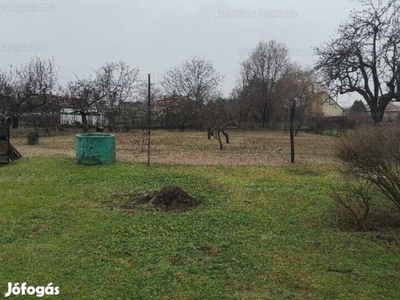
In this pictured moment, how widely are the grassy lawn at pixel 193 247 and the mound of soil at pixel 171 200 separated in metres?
0.23

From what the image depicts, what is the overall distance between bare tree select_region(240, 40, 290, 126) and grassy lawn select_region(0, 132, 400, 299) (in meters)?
33.2

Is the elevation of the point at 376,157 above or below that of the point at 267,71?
below

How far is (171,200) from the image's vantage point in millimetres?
5918

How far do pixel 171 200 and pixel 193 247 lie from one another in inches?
73.8

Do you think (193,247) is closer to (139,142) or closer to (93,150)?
(93,150)

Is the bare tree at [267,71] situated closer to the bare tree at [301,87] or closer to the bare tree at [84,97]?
the bare tree at [301,87]

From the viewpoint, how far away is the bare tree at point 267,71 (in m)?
39.4

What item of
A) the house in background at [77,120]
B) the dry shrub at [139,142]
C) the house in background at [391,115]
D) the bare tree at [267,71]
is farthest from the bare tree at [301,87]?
the dry shrub at [139,142]

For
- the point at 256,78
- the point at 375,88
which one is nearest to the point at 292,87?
the point at 256,78

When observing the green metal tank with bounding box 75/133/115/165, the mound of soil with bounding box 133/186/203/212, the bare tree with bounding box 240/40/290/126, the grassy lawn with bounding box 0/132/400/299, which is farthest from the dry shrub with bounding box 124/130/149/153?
the bare tree with bounding box 240/40/290/126

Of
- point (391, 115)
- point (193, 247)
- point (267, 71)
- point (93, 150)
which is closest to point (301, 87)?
point (267, 71)

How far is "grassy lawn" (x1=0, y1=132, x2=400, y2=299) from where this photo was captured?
10.4 feet

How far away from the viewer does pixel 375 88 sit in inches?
968

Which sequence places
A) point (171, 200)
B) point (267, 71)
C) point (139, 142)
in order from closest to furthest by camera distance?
point (171, 200)
point (139, 142)
point (267, 71)
